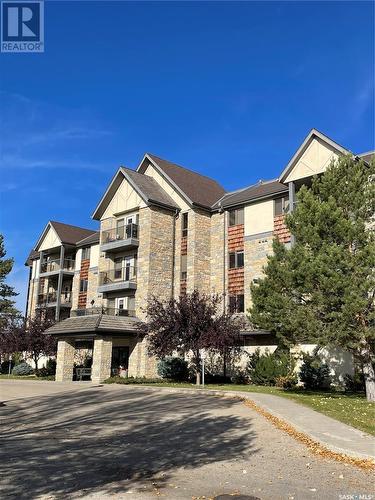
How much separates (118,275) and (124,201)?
19.1 ft

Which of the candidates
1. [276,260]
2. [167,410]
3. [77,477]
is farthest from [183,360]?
[77,477]

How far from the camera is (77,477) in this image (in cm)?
784

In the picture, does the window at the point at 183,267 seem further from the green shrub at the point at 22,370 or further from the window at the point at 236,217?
the green shrub at the point at 22,370

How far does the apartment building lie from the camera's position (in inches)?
1250

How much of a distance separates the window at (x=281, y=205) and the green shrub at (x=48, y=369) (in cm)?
2201

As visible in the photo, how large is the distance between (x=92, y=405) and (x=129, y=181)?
2245 cm

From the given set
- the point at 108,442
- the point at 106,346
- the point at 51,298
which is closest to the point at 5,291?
the point at 51,298

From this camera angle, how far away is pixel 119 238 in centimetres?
3844

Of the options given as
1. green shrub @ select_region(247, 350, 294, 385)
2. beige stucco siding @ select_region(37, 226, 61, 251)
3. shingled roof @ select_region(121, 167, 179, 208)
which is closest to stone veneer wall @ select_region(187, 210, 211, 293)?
shingled roof @ select_region(121, 167, 179, 208)

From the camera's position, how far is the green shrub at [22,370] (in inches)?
1672

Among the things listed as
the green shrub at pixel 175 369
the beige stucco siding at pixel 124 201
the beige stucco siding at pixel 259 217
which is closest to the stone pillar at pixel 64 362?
the green shrub at pixel 175 369

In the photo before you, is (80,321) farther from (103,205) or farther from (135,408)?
(135,408)

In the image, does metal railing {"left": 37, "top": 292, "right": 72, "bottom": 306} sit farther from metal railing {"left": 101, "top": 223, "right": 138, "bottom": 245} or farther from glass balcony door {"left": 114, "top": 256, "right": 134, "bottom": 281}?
glass balcony door {"left": 114, "top": 256, "right": 134, "bottom": 281}

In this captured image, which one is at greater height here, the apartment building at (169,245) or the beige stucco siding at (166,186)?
the beige stucco siding at (166,186)
